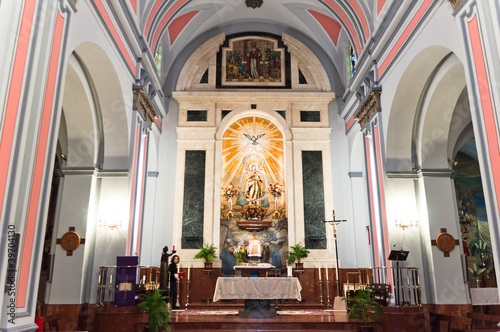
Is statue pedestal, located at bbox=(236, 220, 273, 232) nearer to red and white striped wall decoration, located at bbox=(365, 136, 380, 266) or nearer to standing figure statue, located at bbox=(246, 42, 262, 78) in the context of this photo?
red and white striped wall decoration, located at bbox=(365, 136, 380, 266)

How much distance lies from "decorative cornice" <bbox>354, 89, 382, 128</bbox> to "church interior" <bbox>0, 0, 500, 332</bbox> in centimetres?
7

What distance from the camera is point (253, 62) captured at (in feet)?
48.8

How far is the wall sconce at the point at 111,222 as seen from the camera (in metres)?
9.05

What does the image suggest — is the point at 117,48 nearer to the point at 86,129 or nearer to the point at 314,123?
the point at 86,129

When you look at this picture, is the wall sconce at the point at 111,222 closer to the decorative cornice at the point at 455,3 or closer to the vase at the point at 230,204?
the vase at the point at 230,204

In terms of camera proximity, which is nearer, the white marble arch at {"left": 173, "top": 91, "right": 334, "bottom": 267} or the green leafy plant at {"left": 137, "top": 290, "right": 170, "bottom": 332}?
the green leafy plant at {"left": 137, "top": 290, "right": 170, "bottom": 332}

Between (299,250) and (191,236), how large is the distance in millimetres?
3288

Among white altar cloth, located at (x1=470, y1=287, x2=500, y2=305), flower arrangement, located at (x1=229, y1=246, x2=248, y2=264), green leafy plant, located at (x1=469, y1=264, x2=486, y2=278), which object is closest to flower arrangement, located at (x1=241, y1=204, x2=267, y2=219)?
flower arrangement, located at (x1=229, y1=246, x2=248, y2=264)

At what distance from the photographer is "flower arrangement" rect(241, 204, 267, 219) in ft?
42.9

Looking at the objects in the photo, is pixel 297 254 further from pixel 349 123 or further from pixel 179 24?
pixel 179 24

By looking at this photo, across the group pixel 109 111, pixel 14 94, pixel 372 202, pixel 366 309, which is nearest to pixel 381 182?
pixel 372 202

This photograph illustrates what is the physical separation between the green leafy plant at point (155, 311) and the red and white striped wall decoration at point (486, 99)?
5.63m

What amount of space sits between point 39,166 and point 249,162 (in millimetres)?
9162

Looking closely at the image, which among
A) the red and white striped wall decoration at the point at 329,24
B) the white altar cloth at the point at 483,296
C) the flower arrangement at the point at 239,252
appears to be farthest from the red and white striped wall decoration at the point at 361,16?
the flower arrangement at the point at 239,252
